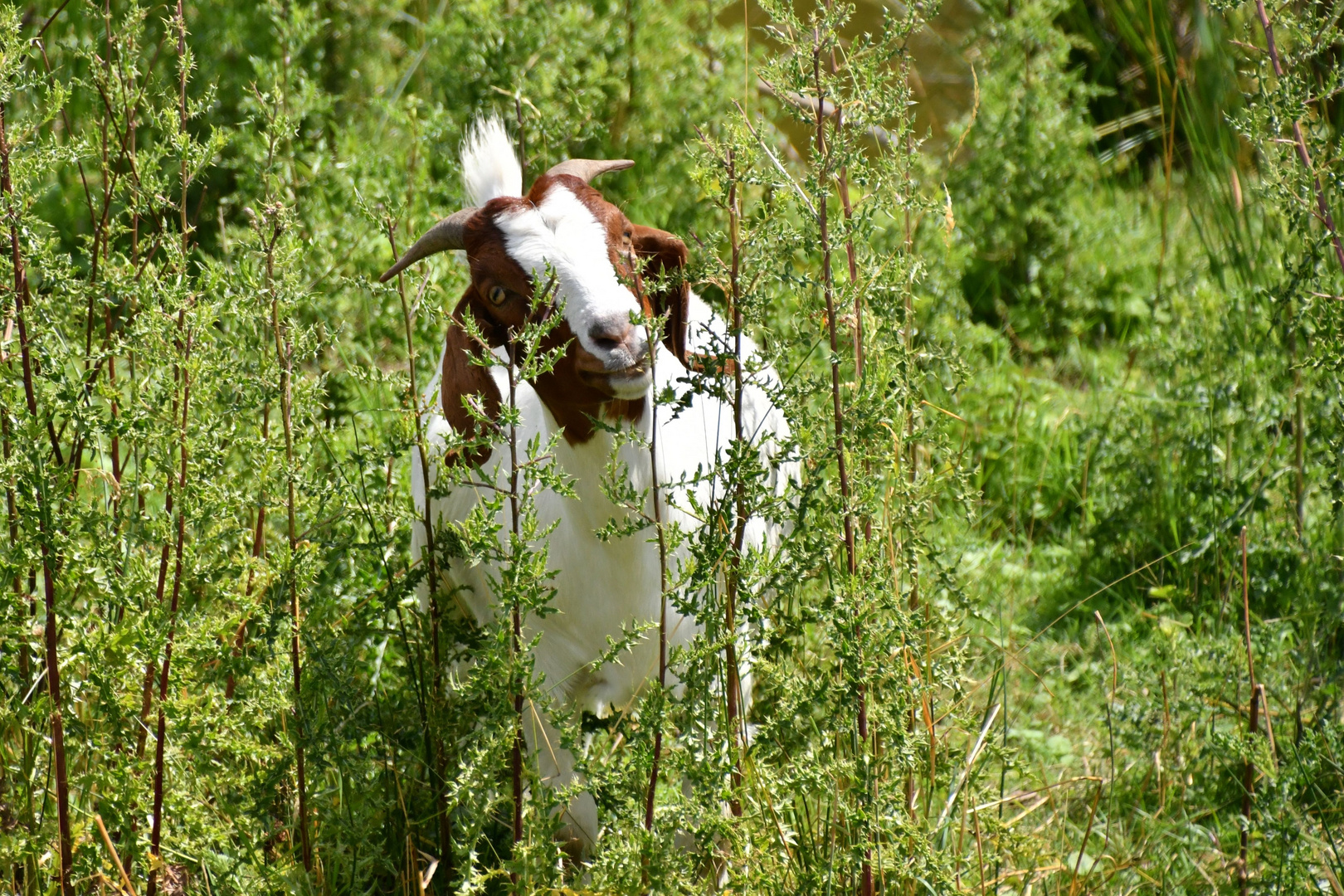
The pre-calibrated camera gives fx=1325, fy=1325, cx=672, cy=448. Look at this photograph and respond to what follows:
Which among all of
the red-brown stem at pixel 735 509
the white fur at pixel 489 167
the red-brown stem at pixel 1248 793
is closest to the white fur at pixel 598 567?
the red-brown stem at pixel 735 509

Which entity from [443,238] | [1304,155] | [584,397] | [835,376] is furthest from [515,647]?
[1304,155]

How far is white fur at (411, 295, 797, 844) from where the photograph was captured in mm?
2691

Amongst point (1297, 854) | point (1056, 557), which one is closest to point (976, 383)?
point (1056, 557)

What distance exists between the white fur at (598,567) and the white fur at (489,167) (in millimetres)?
505

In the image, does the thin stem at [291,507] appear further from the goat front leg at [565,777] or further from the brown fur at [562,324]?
the goat front leg at [565,777]

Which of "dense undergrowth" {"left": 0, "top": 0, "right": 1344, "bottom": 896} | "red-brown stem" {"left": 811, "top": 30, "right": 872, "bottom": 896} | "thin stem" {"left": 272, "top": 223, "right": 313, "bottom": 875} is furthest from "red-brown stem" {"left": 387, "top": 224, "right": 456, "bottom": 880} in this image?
"red-brown stem" {"left": 811, "top": 30, "right": 872, "bottom": 896}

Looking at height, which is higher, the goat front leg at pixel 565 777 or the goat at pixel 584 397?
the goat at pixel 584 397

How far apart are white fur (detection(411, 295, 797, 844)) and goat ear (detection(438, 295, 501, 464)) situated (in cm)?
7

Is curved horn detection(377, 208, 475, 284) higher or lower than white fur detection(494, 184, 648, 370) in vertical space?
higher

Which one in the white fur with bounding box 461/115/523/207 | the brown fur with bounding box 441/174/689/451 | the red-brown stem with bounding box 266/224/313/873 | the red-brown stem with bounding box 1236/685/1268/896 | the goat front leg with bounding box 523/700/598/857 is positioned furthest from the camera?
the white fur with bounding box 461/115/523/207

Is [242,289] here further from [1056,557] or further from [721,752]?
[1056,557]

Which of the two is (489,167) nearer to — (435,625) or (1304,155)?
(435,625)

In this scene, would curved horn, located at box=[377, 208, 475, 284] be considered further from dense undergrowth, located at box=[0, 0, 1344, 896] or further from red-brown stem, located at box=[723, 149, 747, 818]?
A: red-brown stem, located at box=[723, 149, 747, 818]

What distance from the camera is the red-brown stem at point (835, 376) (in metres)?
2.10
